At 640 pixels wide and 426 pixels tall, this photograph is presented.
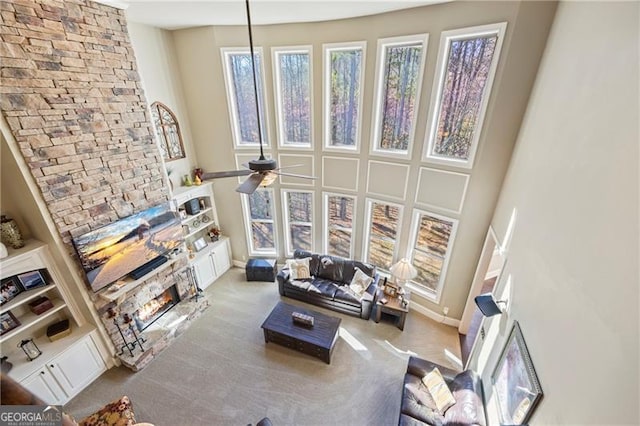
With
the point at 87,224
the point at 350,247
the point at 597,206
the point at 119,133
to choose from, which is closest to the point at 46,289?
the point at 87,224

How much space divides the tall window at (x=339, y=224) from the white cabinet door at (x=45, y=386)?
5444 mm

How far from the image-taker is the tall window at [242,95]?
5.55 metres

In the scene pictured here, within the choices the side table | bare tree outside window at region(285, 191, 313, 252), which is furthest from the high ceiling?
the side table

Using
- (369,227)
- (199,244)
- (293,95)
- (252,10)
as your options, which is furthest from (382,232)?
(252,10)

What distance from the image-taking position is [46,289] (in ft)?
12.8

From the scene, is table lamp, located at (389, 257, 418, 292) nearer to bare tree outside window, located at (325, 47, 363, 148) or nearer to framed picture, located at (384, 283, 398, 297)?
framed picture, located at (384, 283, 398, 297)

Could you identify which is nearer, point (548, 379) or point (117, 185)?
point (548, 379)

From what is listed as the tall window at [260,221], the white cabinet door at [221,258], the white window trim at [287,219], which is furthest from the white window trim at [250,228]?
the white cabinet door at [221,258]

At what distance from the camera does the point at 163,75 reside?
18.3ft

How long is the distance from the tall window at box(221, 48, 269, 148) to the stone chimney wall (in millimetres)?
1731

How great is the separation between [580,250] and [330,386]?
13.4 feet

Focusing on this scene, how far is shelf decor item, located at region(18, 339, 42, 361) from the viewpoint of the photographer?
3796 mm

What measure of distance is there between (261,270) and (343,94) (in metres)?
4.77

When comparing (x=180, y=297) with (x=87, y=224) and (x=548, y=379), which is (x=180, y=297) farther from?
(x=548, y=379)
